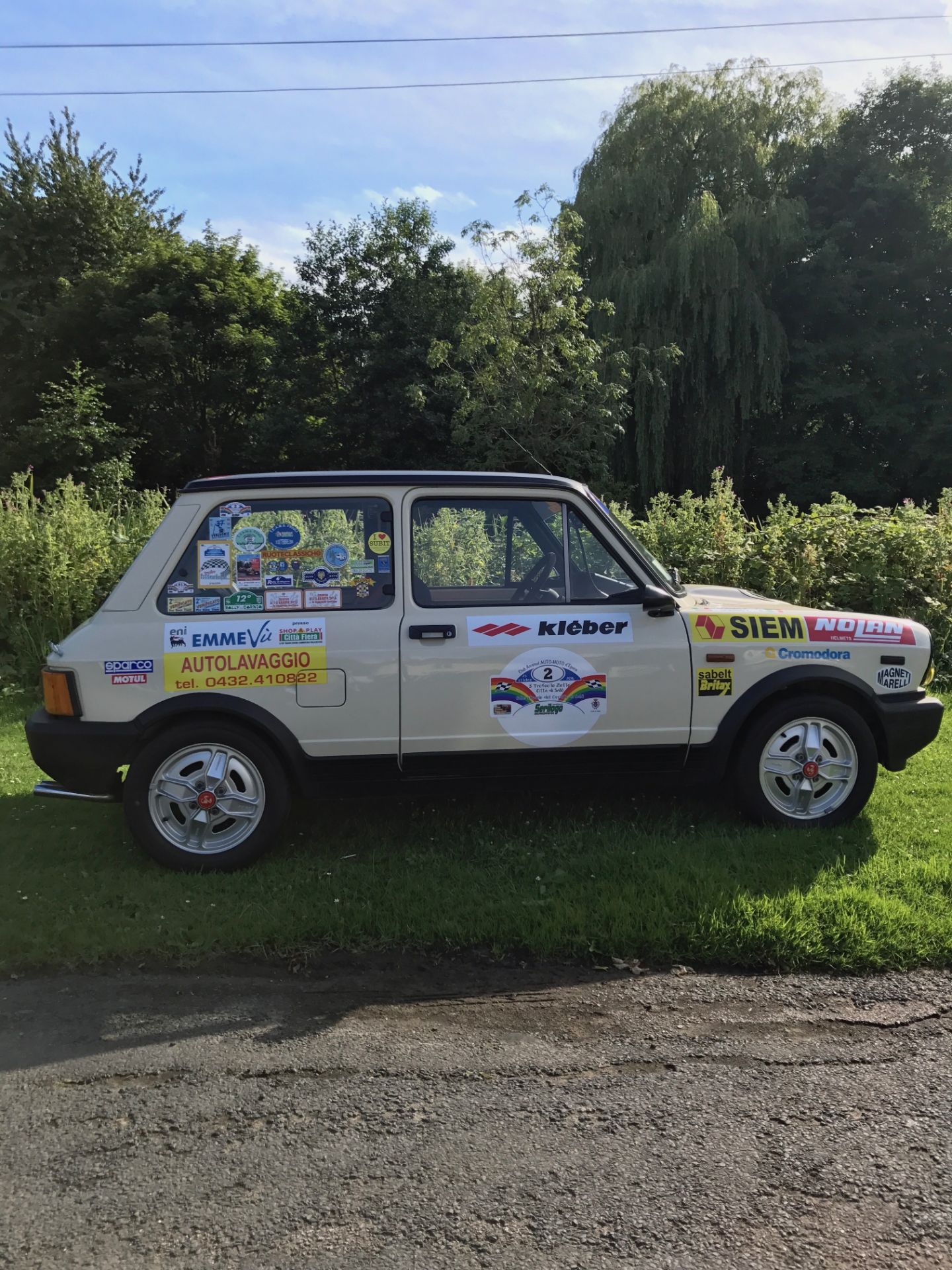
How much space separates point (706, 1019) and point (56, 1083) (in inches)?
86.4

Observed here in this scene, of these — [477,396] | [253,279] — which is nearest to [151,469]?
[253,279]

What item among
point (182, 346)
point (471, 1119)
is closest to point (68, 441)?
point (182, 346)

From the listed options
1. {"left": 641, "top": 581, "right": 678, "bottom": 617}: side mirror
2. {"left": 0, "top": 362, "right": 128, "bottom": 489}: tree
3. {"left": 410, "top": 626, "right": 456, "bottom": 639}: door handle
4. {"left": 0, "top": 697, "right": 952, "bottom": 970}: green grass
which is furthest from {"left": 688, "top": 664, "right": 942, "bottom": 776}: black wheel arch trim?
{"left": 0, "top": 362, "right": 128, "bottom": 489}: tree

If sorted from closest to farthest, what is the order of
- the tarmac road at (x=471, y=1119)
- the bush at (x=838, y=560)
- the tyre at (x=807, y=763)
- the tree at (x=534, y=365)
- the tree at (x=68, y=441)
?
1. the tarmac road at (x=471, y=1119)
2. the tyre at (x=807, y=763)
3. the bush at (x=838, y=560)
4. the tree at (x=534, y=365)
5. the tree at (x=68, y=441)

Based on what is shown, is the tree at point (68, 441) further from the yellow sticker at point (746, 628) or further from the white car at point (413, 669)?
the yellow sticker at point (746, 628)

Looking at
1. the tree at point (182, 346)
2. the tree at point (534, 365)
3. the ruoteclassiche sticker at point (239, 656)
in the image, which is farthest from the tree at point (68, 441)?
the ruoteclassiche sticker at point (239, 656)

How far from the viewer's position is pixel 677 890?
12.8ft

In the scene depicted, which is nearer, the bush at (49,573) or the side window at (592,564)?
the side window at (592,564)

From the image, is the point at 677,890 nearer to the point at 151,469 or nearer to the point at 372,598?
the point at 372,598

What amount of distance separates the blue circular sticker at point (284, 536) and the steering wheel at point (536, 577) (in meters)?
1.11

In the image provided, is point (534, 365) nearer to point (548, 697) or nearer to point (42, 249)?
point (548, 697)

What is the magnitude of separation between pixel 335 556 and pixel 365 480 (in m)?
0.41

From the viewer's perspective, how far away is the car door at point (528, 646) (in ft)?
13.9

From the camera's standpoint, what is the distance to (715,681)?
4422mm
